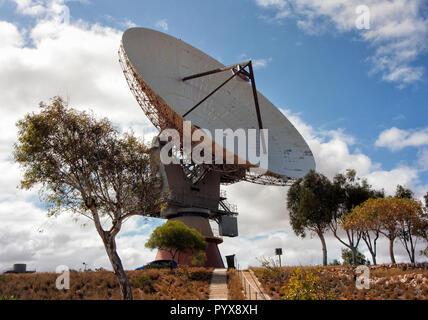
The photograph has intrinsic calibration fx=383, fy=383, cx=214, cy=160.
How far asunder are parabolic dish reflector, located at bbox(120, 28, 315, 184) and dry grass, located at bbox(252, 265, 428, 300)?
11.6 m

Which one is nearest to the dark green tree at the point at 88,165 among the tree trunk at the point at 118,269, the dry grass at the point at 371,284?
the tree trunk at the point at 118,269

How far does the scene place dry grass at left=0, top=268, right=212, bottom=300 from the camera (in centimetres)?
1845

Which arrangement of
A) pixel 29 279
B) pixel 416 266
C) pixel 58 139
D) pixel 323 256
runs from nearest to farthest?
pixel 58 139 < pixel 29 279 < pixel 416 266 < pixel 323 256

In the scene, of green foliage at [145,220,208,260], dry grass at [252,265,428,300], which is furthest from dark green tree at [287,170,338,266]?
dry grass at [252,265,428,300]

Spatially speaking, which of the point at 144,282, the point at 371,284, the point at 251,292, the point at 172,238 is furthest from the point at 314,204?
the point at 251,292

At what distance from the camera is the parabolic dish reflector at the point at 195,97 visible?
28.4 m

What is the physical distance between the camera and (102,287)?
67.1 feet

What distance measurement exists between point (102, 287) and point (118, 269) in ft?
15.0

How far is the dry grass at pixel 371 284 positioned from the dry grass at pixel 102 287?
3567mm

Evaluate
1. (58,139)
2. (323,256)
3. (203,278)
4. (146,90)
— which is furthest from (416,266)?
(58,139)

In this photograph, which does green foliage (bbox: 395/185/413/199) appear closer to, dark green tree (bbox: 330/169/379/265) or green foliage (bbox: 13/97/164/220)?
dark green tree (bbox: 330/169/379/265)
